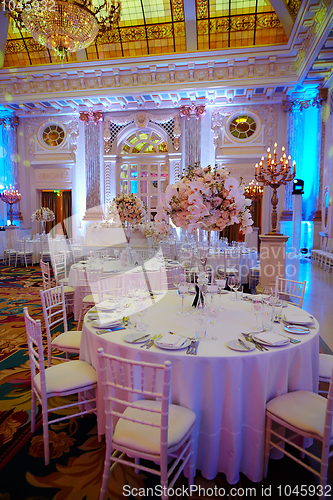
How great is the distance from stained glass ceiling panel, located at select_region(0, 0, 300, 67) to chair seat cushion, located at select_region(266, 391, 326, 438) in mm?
10256

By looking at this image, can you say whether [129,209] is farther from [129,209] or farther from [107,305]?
[107,305]

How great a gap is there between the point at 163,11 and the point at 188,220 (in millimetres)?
9877

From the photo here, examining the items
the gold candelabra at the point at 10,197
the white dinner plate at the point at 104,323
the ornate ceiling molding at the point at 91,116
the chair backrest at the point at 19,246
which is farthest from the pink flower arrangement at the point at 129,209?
the gold candelabra at the point at 10,197

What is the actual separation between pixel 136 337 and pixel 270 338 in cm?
84

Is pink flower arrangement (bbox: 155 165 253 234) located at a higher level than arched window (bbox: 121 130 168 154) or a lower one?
lower

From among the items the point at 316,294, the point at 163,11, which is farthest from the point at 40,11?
the point at 163,11

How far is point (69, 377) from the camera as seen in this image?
85.0 inches

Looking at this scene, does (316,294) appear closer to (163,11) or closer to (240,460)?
(240,460)

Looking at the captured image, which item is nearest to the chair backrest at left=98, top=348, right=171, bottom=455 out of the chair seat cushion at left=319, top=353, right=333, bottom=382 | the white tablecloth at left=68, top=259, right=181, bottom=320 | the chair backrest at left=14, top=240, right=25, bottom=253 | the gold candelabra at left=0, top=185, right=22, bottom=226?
the chair seat cushion at left=319, top=353, right=333, bottom=382

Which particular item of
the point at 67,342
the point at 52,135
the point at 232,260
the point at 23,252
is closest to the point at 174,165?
the point at 52,135

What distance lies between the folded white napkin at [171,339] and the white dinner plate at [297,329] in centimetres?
77

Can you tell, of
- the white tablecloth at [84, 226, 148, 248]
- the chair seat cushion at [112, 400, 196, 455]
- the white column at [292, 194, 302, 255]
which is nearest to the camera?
the chair seat cushion at [112, 400, 196, 455]

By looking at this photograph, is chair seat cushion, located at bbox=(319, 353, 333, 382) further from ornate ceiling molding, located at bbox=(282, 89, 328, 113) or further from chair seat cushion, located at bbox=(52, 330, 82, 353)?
ornate ceiling molding, located at bbox=(282, 89, 328, 113)

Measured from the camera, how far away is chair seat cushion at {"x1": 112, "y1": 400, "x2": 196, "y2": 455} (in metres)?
1.54
